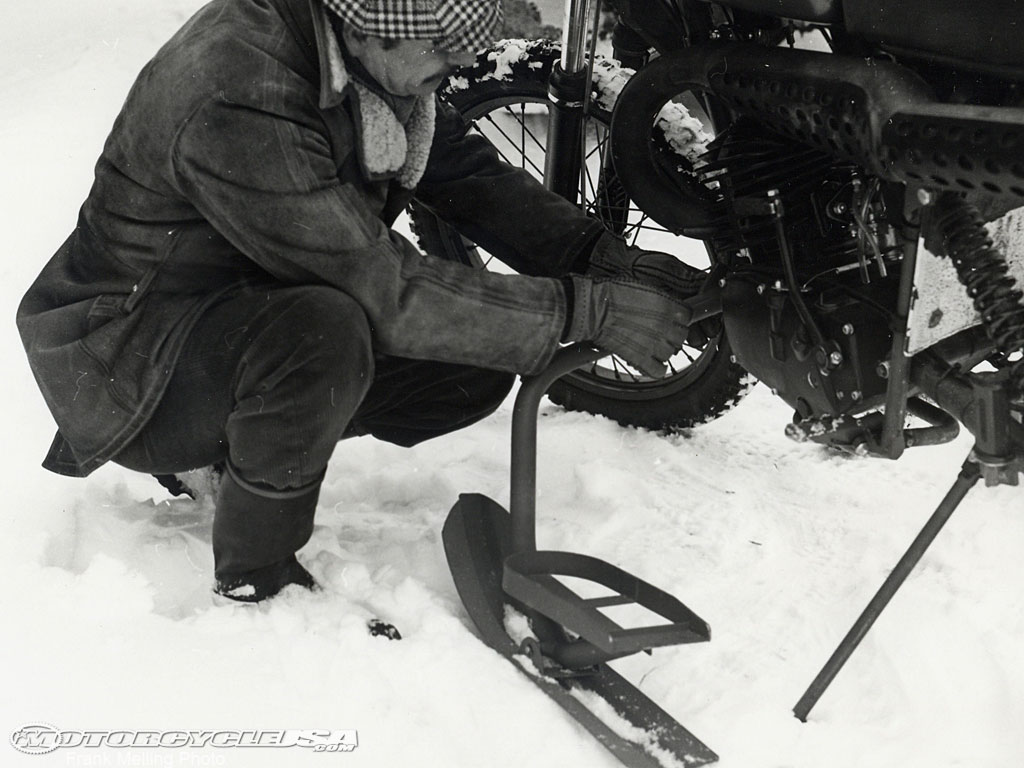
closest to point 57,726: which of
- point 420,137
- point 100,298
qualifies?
point 100,298

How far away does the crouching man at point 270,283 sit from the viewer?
157 cm

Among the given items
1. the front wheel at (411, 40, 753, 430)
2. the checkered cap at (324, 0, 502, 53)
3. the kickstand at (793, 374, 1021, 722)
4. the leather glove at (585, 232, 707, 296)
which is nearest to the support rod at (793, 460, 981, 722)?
the kickstand at (793, 374, 1021, 722)

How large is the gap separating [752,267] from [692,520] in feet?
2.14

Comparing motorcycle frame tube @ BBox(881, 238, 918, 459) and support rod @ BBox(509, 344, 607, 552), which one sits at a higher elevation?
motorcycle frame tube @ BBox(881, 238, 918, 459)

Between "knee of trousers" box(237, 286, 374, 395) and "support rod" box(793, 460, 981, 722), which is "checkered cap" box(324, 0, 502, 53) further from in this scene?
"support rod" box(793, 460, 981, 722)

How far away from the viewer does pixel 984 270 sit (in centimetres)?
143

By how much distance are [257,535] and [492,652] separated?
412mm

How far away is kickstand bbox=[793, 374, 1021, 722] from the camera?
1490 mm

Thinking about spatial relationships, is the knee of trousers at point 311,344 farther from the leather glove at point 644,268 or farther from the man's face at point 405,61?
the leather glove at point 644,268

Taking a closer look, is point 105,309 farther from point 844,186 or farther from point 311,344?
point 844,186

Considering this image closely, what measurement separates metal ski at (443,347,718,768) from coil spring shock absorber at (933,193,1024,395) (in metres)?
0.57

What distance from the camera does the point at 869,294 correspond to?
5.29 ft

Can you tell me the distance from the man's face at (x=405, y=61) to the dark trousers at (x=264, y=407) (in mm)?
325

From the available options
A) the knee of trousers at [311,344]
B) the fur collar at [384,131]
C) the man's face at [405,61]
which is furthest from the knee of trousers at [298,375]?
the man's face at [405,61]
